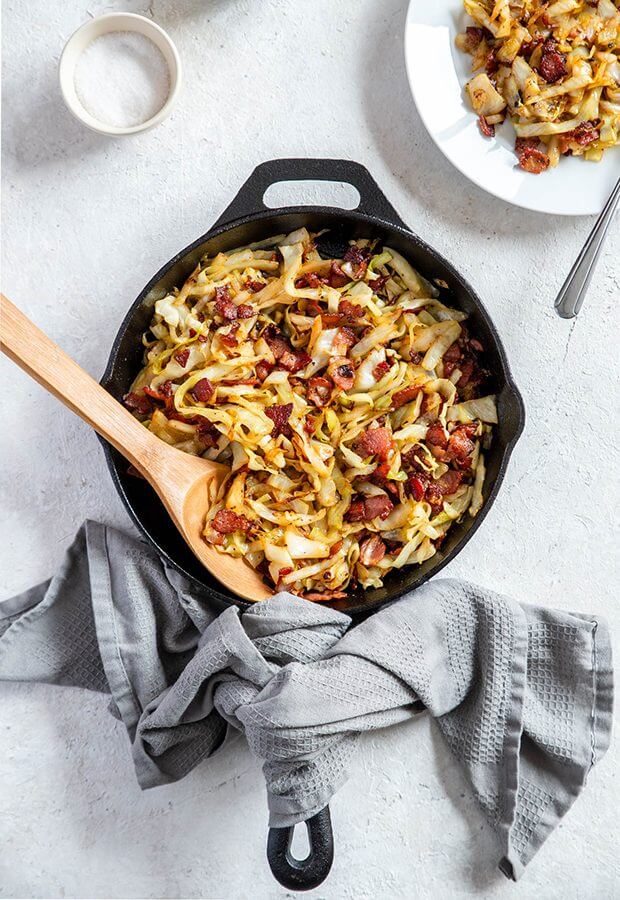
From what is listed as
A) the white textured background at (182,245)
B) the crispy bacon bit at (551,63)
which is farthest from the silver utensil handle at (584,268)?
the crispy bacon bit at (551,63)

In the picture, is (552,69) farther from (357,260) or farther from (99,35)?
(99,35)

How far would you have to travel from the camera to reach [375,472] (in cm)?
204

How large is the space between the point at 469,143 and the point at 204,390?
0.95m

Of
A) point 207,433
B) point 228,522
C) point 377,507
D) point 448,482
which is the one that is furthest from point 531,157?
point 228,522

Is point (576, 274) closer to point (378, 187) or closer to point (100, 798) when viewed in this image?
point (378, 187)

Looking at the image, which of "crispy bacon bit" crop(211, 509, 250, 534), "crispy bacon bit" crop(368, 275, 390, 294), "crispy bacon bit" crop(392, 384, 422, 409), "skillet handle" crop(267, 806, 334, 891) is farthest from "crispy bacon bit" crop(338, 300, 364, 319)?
"skillet handle" crop(267, 806, 334, 891)

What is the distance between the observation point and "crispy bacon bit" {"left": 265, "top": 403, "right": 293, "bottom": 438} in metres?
2.01

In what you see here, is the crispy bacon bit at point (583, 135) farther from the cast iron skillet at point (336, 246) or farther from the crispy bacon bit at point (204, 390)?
the crispy bacon bit at point (204, 390)

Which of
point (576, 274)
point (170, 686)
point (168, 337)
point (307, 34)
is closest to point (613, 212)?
point (576, 274)

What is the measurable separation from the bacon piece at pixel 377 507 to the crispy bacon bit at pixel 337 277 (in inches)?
21.7

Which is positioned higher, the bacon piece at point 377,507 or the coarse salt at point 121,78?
the coarse salt at point 121,78

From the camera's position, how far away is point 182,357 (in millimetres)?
2045

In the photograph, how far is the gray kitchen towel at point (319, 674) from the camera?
6.53ft

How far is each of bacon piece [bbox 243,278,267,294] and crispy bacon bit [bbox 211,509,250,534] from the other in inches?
21.8
